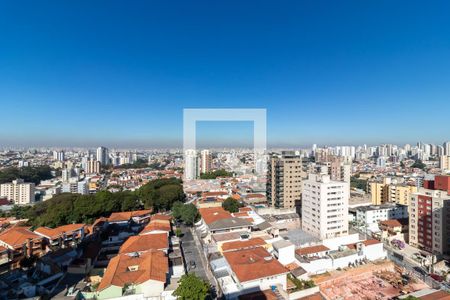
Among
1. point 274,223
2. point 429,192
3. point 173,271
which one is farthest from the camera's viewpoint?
point 274,223

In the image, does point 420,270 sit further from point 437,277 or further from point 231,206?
point 231,206

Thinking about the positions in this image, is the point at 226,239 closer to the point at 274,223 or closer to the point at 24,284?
the point at 274,223

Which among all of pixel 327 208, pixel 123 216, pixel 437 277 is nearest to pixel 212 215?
pixel 123 216

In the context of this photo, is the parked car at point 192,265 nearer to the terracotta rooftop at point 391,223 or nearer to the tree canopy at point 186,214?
the tree canopy at point 186,214

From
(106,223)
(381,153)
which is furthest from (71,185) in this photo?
(381,153)


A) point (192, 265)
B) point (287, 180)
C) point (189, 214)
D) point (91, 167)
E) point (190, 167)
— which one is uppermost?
point (287, 180)
